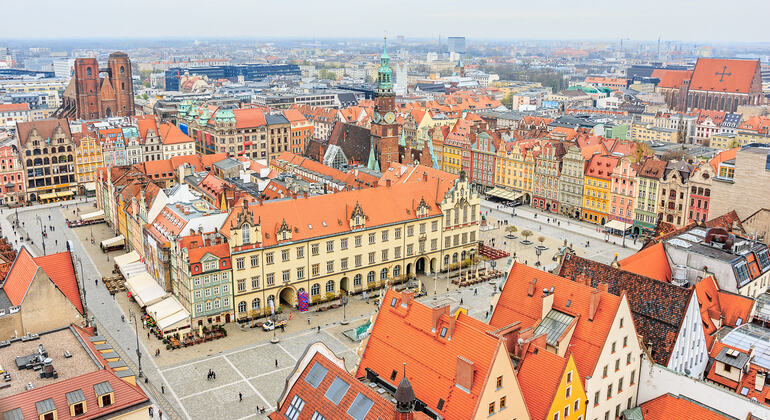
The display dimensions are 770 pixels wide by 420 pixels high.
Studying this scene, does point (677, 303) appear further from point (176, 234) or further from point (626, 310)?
point (176, 234)

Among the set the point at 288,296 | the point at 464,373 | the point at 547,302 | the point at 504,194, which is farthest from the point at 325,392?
the point at 504,194

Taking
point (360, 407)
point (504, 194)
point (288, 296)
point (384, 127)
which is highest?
point (384, 127)

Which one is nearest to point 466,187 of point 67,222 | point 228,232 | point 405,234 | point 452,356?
point 405,234

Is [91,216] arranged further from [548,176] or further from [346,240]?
[548,176]

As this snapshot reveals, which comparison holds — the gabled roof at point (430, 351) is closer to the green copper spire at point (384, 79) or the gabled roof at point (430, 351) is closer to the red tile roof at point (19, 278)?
the red tile roof at point (19, 278)

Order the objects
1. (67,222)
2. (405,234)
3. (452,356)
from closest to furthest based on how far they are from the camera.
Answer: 1. (452,356)
2. (405,234)
3. (67,222)

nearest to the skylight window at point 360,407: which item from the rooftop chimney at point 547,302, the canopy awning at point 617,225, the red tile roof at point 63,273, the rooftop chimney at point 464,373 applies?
the rooftop chimney at point 464,373

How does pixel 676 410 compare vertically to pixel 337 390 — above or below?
below
